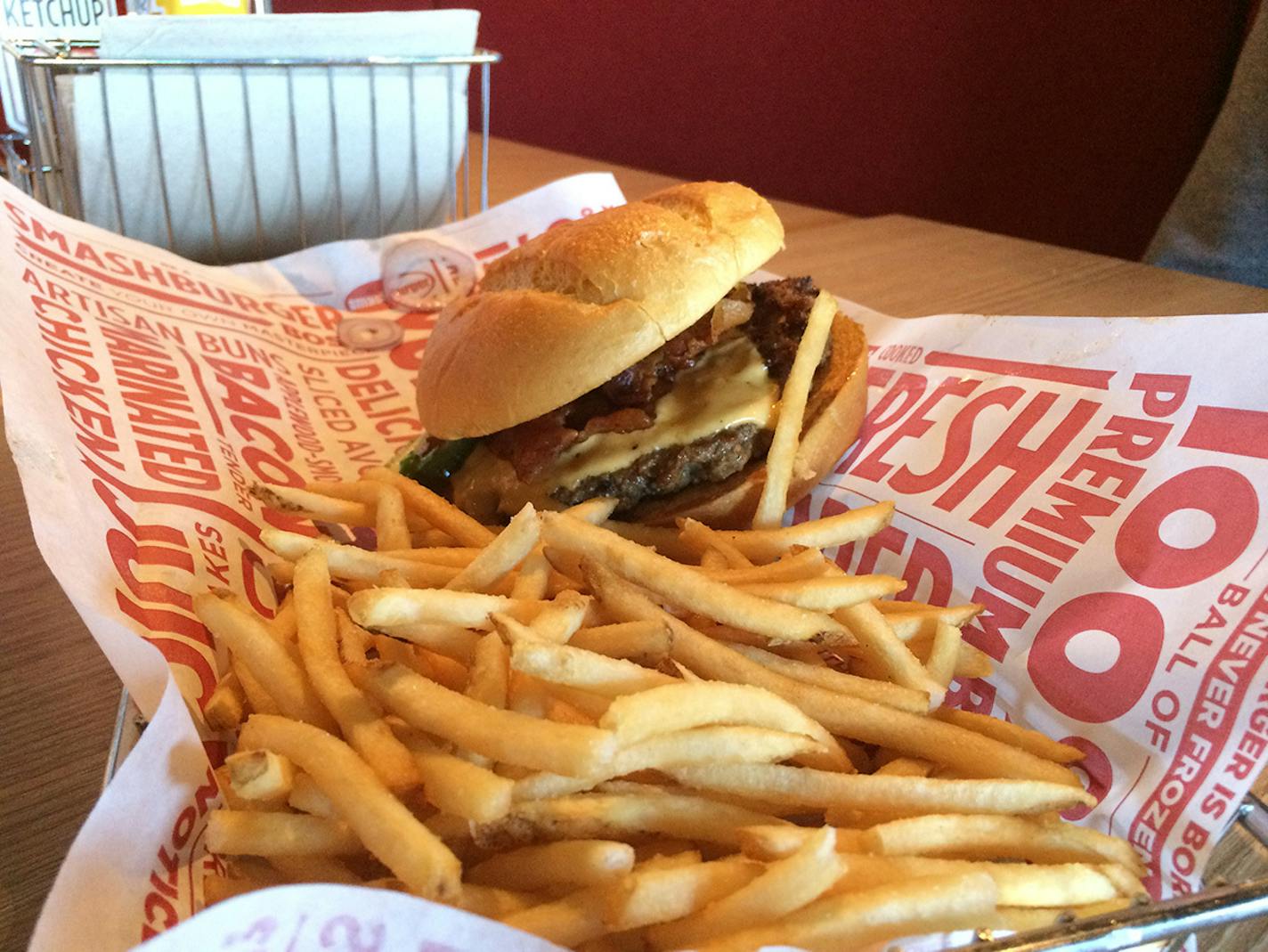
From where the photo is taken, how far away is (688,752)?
102 centimetres

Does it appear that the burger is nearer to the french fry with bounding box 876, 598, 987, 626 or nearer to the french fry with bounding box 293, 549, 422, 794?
the french fry with bounding box 876, 598, 987, 626

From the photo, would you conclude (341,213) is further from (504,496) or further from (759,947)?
(759,947)

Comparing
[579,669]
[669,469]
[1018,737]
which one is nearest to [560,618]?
[579,669]

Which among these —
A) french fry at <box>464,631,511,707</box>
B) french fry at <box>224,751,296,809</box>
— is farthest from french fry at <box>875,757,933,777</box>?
french fry at <box>224,751,296,809</box>

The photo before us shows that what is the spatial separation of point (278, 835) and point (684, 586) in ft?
1.87

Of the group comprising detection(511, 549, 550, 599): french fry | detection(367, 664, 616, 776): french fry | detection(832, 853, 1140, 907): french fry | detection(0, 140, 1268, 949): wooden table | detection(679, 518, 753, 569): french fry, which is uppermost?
detection(367, 664, 616, 776): french fry

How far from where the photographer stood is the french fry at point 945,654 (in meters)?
1.31

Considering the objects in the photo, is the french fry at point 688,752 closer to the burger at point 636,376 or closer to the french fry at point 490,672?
the french fry at point 490,672

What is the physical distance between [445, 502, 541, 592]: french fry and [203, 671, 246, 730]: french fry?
0.33 metres

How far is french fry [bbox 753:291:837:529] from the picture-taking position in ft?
5.33

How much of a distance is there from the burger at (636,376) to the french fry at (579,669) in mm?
819

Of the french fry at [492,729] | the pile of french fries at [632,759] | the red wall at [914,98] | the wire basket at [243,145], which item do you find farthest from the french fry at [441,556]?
the red wall at [914,98]

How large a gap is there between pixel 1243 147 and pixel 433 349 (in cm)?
321

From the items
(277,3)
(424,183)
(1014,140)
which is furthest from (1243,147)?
(277,3)
